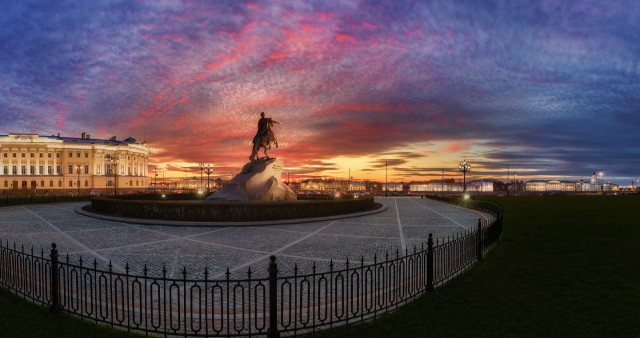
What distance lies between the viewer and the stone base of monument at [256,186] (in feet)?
82.5

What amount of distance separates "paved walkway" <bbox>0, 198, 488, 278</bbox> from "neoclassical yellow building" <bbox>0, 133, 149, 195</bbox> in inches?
3414

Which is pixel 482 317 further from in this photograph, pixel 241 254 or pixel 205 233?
pixel 205 233

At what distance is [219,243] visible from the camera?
12398 millimetres

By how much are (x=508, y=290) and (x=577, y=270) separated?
9.43 ft

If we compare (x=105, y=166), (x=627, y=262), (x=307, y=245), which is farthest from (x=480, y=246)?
(x=105, y=166)

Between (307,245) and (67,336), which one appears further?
(307,245)

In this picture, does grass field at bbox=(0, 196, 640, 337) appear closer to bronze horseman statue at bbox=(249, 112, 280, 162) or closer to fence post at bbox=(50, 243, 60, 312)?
fence post at bbox=(50, 243, 60, 312)

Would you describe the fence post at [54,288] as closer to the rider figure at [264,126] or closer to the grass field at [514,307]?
the grass field at [514,307]

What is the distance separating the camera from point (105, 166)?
10200 centimetres

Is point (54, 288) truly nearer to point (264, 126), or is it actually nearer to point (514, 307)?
point (514, 307)

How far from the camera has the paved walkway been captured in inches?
364

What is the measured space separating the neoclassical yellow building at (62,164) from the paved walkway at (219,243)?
86.7 metres

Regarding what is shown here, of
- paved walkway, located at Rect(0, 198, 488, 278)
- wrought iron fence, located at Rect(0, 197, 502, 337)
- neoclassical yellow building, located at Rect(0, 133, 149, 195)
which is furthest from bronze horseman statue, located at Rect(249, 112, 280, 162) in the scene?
neoclassical yellow building, located at Rect(0, 133, 149, 195)

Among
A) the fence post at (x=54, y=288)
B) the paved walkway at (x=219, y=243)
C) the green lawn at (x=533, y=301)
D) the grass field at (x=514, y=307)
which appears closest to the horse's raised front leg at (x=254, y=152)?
the paved walkway at (x=219, y=243)
